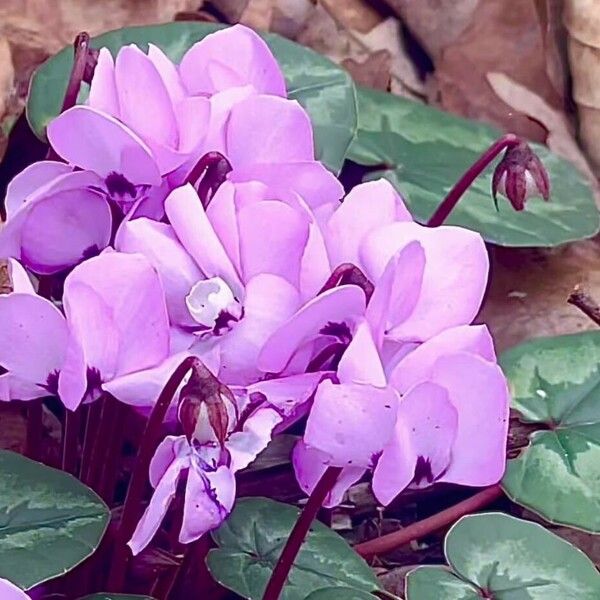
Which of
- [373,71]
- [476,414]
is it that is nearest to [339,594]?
[476,414]

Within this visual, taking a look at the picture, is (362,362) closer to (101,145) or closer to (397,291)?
(397,291)

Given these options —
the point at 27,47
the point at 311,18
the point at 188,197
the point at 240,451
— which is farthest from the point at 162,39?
the point at 240,451

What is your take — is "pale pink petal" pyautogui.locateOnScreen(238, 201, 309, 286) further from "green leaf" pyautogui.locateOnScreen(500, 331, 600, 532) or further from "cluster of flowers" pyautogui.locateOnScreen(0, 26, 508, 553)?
"green leaf" pyautogui.locateOnScreen(500, 331, 600, 532)

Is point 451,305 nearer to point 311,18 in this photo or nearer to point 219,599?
point 219,599

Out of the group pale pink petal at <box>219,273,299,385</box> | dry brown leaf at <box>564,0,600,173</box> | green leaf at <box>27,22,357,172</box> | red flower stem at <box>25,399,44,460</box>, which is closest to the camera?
pale pink petal at <box>219,273,299,385</box>

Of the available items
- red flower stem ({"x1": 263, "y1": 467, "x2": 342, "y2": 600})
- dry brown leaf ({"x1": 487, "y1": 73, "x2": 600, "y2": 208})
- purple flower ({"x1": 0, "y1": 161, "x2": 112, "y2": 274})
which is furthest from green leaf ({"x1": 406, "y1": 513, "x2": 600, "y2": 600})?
dry brown leaf ({"x1": 487, "y1": 73, "x2": 600, "y2": 208})
